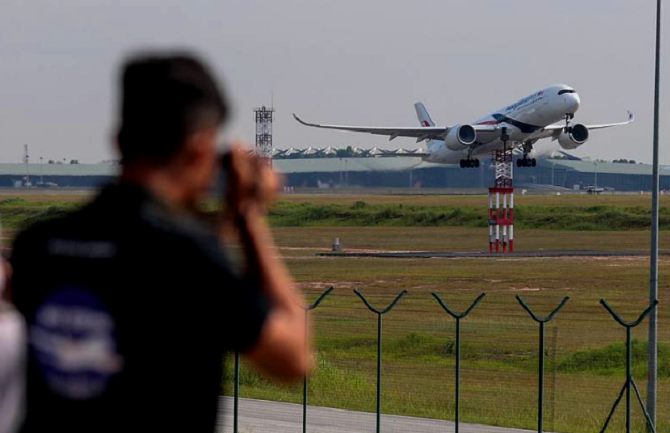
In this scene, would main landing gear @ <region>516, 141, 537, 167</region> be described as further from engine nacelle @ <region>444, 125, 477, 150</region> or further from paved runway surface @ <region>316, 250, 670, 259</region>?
paved runway surface @ <region>316, 250, 670, 259</region>

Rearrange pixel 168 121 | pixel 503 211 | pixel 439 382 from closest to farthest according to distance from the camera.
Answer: pixel 168 121
pixel 439 382
pixel 503 211

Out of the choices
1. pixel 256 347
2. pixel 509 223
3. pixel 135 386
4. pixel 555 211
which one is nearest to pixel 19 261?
pixel 135 386

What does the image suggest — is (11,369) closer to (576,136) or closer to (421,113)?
(576,136)

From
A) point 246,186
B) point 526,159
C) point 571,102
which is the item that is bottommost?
point 246,186

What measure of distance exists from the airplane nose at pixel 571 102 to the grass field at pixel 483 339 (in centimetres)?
877

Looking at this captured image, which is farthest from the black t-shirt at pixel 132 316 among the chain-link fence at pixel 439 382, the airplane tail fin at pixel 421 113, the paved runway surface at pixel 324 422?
the airplane tail fin at pixel 421 113

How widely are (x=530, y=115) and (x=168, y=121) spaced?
64786 millimetres

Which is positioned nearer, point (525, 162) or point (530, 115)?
point (530, 115)

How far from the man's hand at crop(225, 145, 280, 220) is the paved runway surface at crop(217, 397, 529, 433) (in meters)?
13.5

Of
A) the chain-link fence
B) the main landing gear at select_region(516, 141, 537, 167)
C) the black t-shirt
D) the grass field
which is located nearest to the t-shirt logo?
the black t-shirt

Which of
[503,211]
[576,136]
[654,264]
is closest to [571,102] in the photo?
[576,136]

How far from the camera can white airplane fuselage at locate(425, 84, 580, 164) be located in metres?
63.8

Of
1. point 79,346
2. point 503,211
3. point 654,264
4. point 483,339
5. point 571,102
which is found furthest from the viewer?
point 503,211

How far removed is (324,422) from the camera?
1816 centimetres
